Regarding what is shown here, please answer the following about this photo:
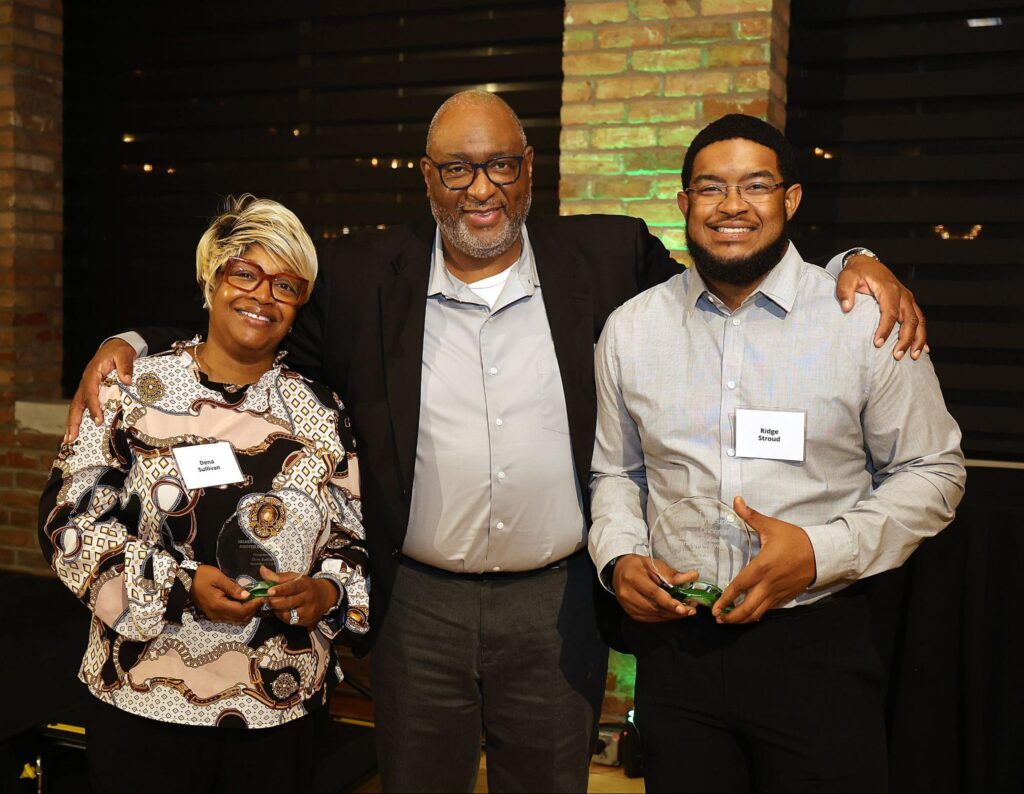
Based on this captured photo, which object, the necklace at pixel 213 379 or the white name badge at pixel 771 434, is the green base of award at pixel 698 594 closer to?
the white name badge at pixel 771 434

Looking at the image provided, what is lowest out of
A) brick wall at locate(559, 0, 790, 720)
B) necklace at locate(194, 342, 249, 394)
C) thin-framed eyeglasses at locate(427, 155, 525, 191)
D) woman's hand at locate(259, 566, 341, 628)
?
woman's hand at locate(259, 566, 341, 628)

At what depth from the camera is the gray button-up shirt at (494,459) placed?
6.82ft

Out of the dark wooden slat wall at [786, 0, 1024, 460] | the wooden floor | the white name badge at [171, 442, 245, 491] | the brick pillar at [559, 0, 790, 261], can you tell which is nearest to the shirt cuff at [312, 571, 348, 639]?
the white name badge at [171, 442, 245, 491]

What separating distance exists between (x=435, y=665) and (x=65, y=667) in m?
1.68

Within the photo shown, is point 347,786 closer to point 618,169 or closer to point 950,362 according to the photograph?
point 618,169

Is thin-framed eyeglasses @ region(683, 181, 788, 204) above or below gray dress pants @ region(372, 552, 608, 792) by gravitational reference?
above

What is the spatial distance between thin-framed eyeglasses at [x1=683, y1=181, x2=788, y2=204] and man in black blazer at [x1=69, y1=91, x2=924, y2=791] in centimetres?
46

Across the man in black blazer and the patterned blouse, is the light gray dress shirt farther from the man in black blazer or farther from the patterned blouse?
the patterned blouse

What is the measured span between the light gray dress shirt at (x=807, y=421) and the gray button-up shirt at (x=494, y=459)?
0.77 ft

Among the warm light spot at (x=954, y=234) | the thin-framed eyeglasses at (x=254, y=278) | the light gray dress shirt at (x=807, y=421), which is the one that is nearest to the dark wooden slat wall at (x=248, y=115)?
the warm light spot at (x=954, y=234)

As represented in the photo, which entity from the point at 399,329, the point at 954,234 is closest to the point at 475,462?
the point at 399,329

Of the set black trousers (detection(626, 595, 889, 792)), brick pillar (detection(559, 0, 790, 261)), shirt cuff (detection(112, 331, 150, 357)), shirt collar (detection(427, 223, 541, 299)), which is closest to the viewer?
black trousers (detection(626, 595, 889, 792))

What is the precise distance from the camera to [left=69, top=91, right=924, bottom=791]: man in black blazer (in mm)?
2084

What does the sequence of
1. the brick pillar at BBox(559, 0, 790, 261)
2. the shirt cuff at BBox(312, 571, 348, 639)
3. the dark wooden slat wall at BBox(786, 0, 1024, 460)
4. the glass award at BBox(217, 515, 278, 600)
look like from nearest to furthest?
the glass award at BBox(217, 515, 278, 600), the shirt cuff at BBox(312, 571, 348, 639), the brick pillar at BBox(559, 0, 790, 261), the dark wooden slat wall at BBox(786, 0, 1024, 460)
